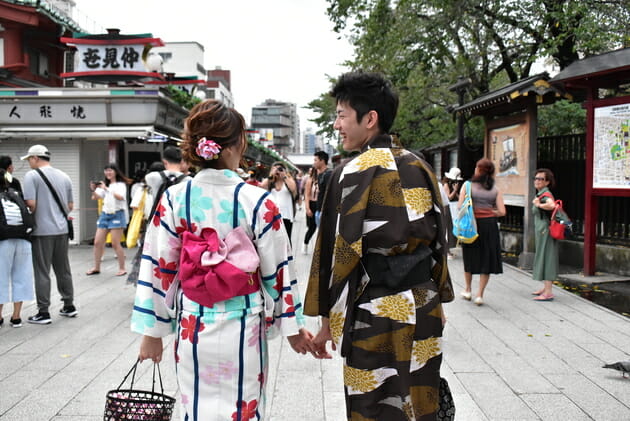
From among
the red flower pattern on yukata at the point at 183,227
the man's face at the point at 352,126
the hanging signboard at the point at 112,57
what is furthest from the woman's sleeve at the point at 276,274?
the hanging signboard at the point at 112,57

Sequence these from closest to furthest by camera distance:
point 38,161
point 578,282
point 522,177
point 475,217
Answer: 1. point 38,161
2. point 475,217
3. point 578,282
4. point 522,177

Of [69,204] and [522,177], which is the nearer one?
[69,204]

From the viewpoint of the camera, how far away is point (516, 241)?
12.2 meters

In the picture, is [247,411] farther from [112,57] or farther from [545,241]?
[112,57]

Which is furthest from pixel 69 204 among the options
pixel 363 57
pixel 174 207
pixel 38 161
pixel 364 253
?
pixel 363 57

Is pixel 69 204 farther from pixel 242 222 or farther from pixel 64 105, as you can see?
pixel 64 105

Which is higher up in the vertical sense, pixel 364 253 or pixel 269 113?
pixel 269 113

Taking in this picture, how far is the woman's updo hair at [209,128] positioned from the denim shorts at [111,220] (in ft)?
24.0

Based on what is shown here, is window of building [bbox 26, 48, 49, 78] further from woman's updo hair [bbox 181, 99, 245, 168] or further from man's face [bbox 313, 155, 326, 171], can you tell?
woman's updo hair [bbox 181, 99, 245, 168]

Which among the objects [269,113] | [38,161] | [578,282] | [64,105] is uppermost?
[269,113]

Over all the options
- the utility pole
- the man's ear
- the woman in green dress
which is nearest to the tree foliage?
the utility pole

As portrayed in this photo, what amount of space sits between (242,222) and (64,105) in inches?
503

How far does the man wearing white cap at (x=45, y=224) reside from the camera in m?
6.02

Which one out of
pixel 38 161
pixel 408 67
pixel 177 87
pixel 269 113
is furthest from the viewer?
pixel 269 113
